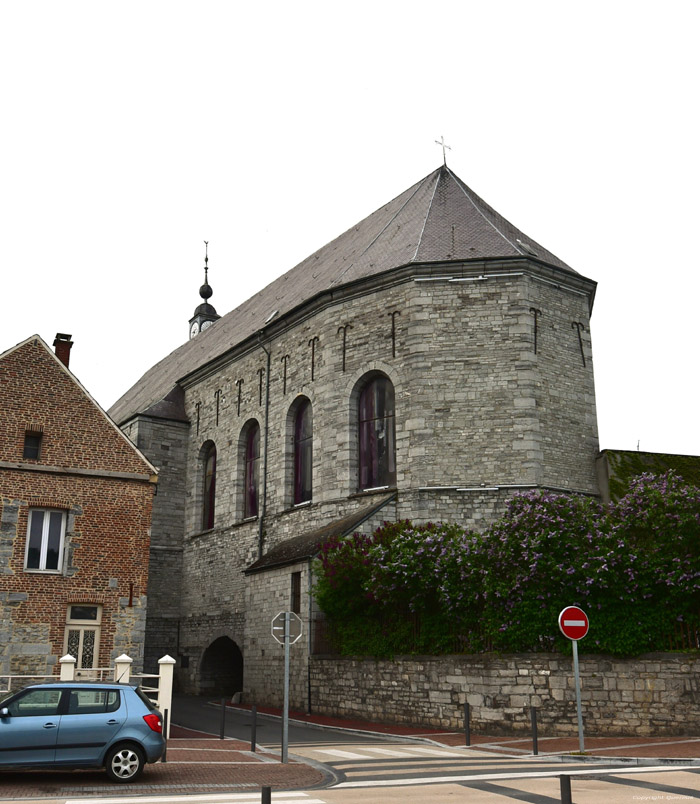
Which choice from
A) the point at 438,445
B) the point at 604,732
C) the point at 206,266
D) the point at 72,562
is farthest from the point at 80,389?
the point at 206,266

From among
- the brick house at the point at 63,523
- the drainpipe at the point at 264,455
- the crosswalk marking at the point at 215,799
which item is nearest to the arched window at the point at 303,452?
the drainpipe at the point at 264,455

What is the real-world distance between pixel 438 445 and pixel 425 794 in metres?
12.4

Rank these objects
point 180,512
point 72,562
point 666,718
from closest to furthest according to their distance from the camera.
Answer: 1. point 666,718
2. point 72,562
3. point 180,512

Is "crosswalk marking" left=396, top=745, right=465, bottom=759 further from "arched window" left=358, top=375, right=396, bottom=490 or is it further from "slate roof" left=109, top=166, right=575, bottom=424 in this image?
"slate roof" left=109, top=166, right=575, bottom=424

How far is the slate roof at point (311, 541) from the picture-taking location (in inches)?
755

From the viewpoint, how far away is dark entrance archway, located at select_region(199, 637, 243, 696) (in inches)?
1013

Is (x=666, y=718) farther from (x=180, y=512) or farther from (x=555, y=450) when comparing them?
(x=180, y=512)

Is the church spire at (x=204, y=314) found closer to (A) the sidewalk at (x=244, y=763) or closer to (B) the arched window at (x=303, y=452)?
(B) the arched window at (x=303, y=452)

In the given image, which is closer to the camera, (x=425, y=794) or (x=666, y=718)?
(x=425, y=794)

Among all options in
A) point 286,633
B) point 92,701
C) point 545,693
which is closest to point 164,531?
point 545,693

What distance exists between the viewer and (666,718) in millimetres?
13195

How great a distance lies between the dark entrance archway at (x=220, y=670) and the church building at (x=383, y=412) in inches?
1.5

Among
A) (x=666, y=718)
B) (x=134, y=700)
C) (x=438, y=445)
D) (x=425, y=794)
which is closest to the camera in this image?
(x=425, y=794)

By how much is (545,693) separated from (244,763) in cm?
547
